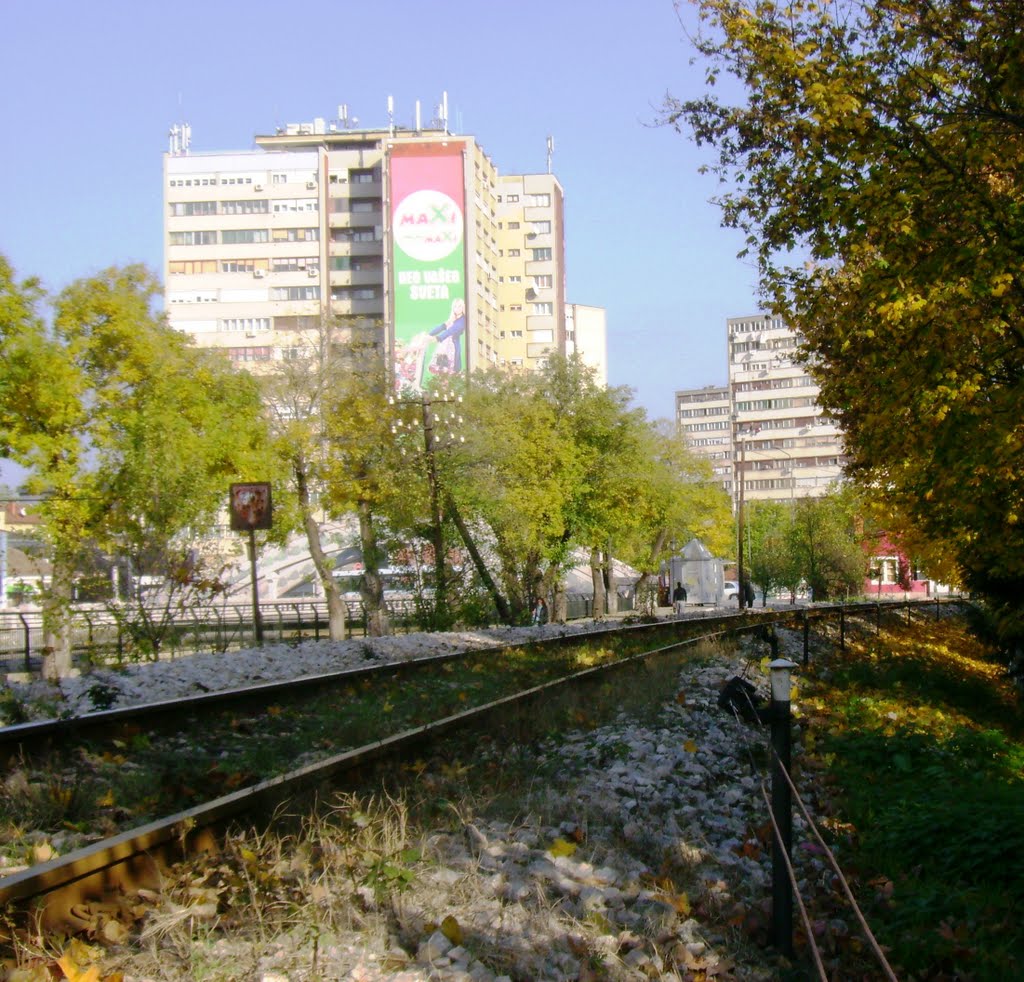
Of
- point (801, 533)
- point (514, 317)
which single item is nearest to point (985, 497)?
point (801, 533)

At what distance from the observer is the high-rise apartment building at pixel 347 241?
316 ft

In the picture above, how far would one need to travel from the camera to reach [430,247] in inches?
3799

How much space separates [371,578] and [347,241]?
242 feet

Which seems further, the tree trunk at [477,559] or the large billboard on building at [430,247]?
the large billboard on building at [430,247]

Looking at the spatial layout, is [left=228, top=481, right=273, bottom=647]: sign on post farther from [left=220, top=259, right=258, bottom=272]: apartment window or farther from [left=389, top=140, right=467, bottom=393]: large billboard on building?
[left=220, top=259, right=258, bottom=272]: apartment window

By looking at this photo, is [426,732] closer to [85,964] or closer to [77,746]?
[77,746]

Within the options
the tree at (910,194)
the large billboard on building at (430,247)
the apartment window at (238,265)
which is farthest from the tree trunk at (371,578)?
the apartment window at (238,265)

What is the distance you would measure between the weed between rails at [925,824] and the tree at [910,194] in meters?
2.85

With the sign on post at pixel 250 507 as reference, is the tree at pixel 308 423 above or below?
above

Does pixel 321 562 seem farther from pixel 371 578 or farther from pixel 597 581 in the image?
pixel 597 581

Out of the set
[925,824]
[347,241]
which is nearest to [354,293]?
[347,241]

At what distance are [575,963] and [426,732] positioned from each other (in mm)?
3994

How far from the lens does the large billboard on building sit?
9588 centimetres

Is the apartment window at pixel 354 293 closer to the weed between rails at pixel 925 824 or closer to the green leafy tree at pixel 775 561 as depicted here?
the green leafy tree at pixel 775 561
